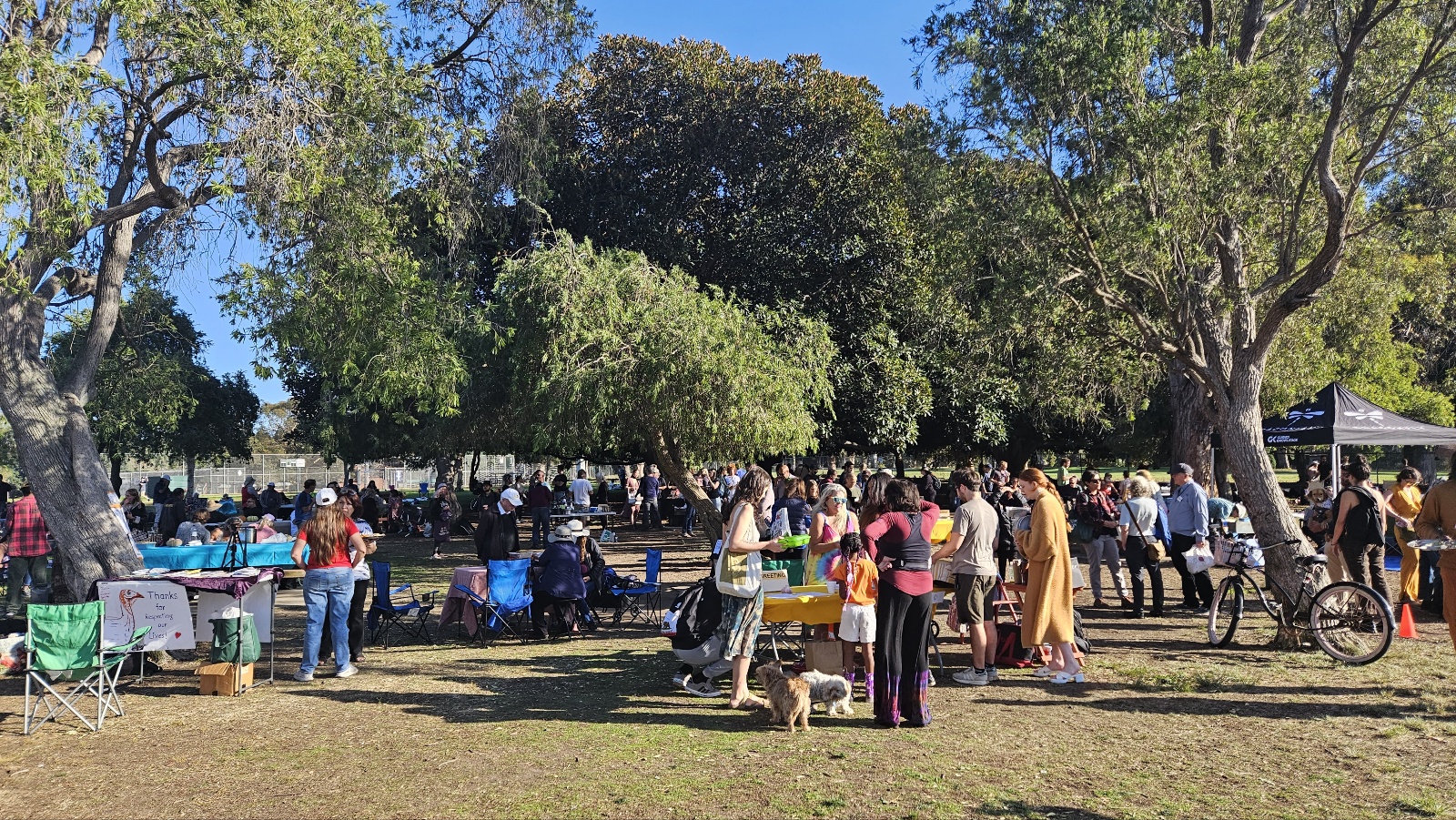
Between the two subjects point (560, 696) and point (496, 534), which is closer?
point (560, 696)

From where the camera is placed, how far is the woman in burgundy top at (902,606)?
647 cm

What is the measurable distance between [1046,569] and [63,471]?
839 centimetres

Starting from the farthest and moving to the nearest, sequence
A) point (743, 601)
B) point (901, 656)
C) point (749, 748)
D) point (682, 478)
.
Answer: point (682, 478) → point (743, 601) → point (901, 656) → point (749, 748)

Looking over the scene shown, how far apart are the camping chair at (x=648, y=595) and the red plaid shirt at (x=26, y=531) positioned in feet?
22.0

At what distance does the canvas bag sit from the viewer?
6.93m

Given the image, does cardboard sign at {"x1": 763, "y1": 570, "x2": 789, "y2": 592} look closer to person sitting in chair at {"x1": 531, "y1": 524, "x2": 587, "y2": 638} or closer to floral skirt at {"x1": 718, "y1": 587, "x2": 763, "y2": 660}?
floral skirt at {"x1": 718, "y1": 587, "x2": 763, "y2": 660}

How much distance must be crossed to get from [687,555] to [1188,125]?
1205 centimetres

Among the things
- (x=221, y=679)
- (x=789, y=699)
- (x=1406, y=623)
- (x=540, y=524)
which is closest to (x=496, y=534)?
(x=221, y=679)

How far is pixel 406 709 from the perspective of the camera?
737 centimetres

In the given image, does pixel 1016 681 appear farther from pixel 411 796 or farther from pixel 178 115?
pixel 178 115

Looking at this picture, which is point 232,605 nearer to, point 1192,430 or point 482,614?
point 482,614

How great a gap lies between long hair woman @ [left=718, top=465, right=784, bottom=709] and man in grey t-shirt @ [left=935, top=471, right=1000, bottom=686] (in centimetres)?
158

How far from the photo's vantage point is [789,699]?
21.3 ft

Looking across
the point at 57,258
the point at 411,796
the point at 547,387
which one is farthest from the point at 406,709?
the point at 547,387
